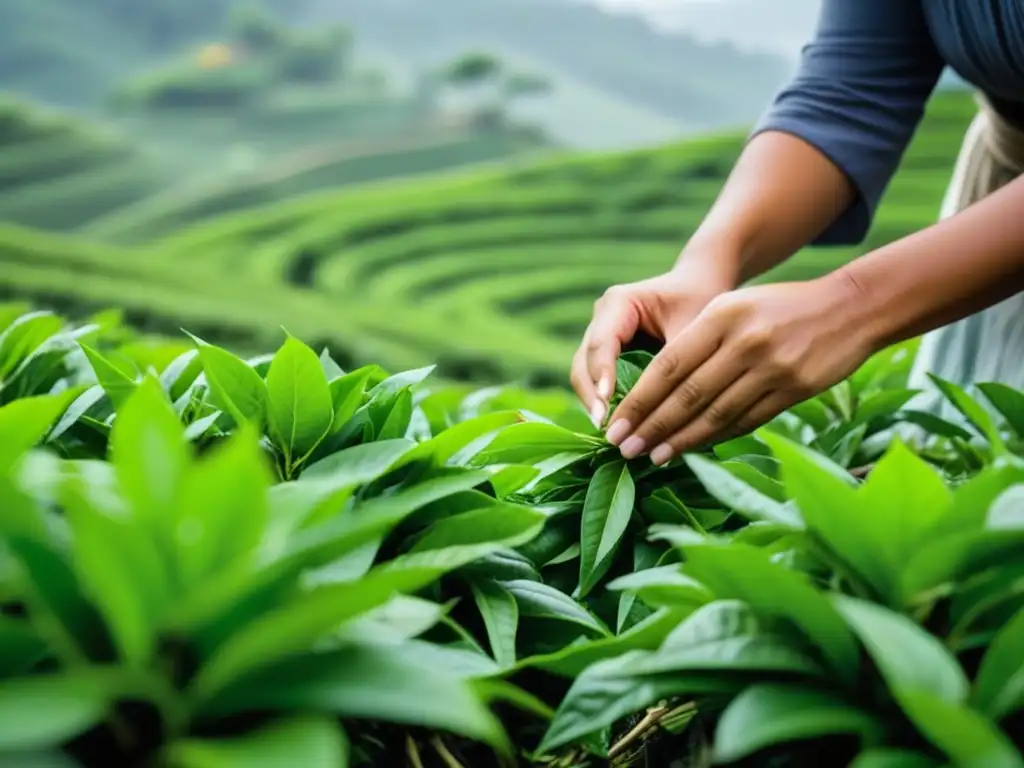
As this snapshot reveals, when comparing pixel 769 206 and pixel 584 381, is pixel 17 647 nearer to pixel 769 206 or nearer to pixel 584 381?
pixel 584 381

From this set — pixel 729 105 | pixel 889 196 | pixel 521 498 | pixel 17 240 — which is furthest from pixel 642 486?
pixel 729 105

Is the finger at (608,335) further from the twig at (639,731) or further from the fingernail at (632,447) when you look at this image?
the twig at (639,731)

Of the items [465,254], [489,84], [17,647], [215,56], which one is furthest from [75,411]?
[215,56]

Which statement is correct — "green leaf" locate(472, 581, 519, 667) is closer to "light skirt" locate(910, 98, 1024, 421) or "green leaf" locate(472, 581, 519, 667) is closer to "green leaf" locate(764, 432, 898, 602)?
"green leaf" locate(764, 432, 898, 602)

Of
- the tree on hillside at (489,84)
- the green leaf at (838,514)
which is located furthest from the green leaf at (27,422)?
the tree on hillside at (489,84)

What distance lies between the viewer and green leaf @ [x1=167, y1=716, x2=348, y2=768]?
1.03 ft

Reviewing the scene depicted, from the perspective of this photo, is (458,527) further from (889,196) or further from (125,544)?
(889,196)

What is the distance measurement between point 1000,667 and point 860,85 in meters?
0.87

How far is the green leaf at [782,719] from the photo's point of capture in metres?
0.35

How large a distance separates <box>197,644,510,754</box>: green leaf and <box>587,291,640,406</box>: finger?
0.40 m

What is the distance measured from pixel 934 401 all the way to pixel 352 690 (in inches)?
35.5

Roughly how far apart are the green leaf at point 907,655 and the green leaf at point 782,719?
4 centimetres

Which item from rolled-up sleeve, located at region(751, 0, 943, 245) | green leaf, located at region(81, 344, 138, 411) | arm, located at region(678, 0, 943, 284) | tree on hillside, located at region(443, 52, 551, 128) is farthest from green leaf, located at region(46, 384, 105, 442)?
tree on hillside, located at region(443, 52, 551, 128)

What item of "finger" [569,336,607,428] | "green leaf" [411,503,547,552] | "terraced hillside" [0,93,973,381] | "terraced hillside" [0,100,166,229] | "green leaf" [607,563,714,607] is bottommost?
"terraced hillside" [0,93,973,381]
